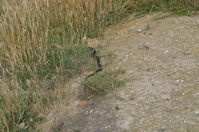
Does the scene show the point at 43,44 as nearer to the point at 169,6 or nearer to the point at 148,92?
the point at 148,92

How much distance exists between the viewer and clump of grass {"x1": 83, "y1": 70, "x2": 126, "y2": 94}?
332cm

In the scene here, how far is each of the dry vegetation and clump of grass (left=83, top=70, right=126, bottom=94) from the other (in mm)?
295

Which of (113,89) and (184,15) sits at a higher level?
(184,15)

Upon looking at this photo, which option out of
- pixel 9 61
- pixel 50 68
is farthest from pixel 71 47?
pixel 9 61

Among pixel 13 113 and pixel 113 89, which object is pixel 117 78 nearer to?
pixel 113 89

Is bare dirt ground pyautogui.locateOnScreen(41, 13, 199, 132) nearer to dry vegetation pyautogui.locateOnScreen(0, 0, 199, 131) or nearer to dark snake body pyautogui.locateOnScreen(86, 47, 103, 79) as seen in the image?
dark snake body pyautogui.locateOnScreen(86, 47, 103, 79)

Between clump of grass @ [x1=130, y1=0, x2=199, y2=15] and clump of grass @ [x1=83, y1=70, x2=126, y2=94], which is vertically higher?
clump of grass @ [x1=130, y1=0, x2=199, y2=15]

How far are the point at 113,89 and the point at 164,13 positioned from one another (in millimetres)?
1869

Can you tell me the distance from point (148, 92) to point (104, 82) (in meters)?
0.46

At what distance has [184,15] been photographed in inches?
180

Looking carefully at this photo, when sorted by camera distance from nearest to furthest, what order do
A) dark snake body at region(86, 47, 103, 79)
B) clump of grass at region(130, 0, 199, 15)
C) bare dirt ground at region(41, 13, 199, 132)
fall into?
bare dirt ground at region(41, 13, 199, 132), dark snake body at region(86, 47, 103, 79), clump of grass at region(130, 0, 199, 15)

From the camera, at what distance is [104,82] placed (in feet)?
11.1

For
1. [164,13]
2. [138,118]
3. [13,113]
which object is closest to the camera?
[138,118]

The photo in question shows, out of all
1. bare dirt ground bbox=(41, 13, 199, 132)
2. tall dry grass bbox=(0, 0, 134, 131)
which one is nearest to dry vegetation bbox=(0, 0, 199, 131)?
tall dry grass bbox=(0, 0, 134, 131)
